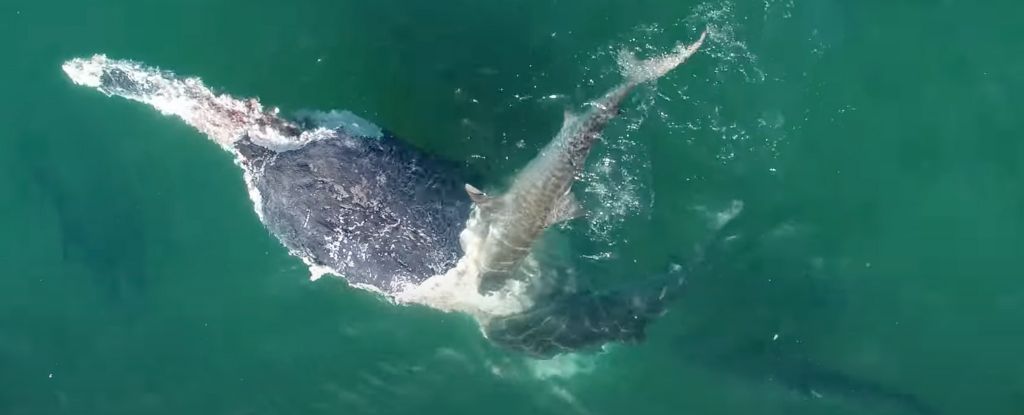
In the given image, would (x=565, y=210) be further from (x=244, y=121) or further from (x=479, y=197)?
(x=244, y=121)

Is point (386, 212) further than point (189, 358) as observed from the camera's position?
No

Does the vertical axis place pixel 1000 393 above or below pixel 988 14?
below

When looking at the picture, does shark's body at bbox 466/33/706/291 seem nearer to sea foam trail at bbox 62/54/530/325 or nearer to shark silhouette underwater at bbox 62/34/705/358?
shark silhouette underwater at bbox 62/34/705/358

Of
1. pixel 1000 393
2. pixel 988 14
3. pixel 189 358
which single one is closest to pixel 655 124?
pixel 988 14

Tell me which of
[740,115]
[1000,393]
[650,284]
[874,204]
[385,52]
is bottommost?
[1000,393]

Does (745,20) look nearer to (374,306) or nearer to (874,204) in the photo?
(874,204)

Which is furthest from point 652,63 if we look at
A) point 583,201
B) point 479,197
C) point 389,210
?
point 389,210

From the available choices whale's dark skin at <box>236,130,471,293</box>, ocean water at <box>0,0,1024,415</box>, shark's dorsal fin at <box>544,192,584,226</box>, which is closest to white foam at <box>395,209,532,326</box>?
whale's dark skin at <box>236,130,471,293</box>
